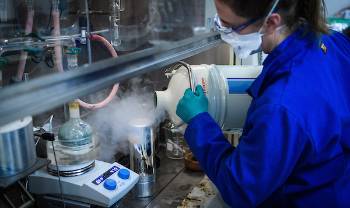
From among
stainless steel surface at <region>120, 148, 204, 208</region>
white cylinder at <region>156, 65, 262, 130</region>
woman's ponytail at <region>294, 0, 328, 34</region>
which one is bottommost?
stainless steel surface at <region>120, 148, 204, 208</region>

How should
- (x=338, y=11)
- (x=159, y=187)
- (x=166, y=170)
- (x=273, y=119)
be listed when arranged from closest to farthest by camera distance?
(x=273, y=119) → (x=159, y=187) → (x=166, y=170) → (x=338, y=11)

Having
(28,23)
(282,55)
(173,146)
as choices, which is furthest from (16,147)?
(173,146)

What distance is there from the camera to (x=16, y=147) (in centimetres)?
99

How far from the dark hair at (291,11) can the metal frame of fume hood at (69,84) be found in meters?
0.26

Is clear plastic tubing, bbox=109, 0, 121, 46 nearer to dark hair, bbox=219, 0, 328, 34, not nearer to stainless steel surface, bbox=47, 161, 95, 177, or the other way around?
stainless steel surface, bbox=47, 161, 95, 177

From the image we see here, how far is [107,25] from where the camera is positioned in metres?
1.81

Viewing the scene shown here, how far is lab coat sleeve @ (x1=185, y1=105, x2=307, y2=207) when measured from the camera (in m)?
0.83

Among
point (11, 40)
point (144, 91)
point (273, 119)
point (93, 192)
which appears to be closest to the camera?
point (273, 119)

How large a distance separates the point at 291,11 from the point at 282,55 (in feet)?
0.42

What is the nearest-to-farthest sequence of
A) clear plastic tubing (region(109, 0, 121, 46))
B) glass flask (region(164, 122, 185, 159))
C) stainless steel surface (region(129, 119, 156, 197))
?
stainless steel surface (region(129, 119, 156, 197)), clear plastic tubing (region(109, 0, 121, 46)), glass flask (region(164, 122, 185, 159))

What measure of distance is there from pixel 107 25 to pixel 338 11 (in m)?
1.60

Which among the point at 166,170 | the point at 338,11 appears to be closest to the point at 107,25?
the point at 166,170

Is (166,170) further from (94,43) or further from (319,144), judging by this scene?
(319,144)

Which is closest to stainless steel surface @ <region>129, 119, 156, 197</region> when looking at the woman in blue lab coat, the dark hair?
the woman in blue lab coat
